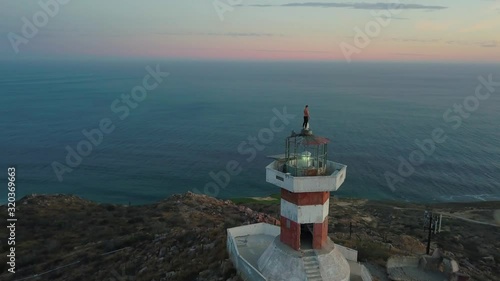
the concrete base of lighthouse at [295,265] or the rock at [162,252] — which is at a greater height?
the concrete base of lighthouse at [295,265]

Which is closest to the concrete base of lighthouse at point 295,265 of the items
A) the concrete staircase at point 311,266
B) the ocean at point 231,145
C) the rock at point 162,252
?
the concrete staircase at point 311,266

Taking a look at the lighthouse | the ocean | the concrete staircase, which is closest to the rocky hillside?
the lighthouse

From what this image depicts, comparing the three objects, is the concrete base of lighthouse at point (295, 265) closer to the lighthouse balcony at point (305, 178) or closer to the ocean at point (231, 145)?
the lighthouse balcony at point (305, 178)

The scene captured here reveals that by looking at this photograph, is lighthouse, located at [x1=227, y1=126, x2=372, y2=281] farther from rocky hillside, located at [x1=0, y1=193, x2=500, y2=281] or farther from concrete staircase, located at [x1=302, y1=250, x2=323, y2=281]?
rocky hillside, located at [x1=0, y1=193, x2=500, y2=281]

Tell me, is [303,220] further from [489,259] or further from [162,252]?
[489,259]

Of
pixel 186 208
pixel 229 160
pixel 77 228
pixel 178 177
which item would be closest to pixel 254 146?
pixel 229 160

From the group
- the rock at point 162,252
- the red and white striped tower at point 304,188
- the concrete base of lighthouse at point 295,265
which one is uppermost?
the red and white striped tower at point 304,188

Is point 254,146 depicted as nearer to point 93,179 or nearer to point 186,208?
point 93,179

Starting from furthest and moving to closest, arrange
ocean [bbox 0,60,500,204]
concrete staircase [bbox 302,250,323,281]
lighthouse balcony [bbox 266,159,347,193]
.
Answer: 1. ocean [bbox 0,60,500,204]
2. concrete staircase [bbox 302,250,323,281]
3. lighthouse balcony [bbox 266,159,347,193]
